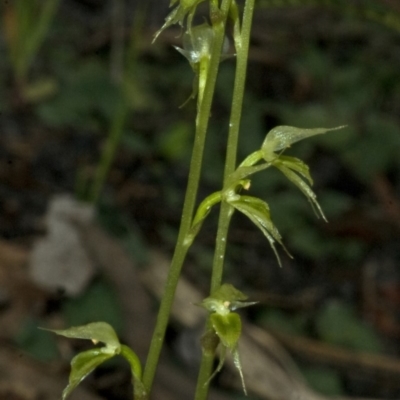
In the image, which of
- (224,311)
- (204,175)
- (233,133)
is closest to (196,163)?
(233,133)

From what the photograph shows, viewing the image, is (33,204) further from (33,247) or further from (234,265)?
(234,265)

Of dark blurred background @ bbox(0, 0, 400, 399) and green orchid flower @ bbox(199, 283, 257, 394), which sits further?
dark blurred background @ bbox(0, 0, 400, 399)

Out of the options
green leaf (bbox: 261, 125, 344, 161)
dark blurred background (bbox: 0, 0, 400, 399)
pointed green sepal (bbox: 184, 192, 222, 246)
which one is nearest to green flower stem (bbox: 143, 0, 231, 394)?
pointed green sepal (bbox: 184, 192, 222, 246)

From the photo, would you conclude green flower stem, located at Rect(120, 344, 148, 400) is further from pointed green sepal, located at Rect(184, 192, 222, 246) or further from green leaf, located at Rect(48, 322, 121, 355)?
pointed green sepal, located at Rect(184, 192, 222, 246)

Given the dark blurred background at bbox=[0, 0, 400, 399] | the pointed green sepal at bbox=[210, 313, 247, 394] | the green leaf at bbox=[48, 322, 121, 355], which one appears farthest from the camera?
the dark blurred background at bbox=[0, 0, 400, 399]

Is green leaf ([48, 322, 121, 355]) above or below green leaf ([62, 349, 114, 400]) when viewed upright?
above

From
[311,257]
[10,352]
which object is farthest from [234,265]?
[10,352]
